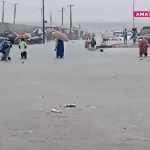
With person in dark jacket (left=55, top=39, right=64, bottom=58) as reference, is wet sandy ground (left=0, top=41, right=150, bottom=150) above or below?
below

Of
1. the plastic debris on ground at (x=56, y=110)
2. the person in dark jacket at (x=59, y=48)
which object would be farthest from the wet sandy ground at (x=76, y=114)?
the person in dark jacket at (x=59, y=48)

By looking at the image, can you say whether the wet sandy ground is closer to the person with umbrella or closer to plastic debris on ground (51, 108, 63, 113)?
plastic debris on ground (51, 108, 63, 113)

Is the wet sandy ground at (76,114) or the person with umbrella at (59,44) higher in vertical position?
the person with umbrella at (59,44)

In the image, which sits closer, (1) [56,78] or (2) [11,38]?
(1) [56,78]

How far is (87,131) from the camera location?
Result: 6.12m

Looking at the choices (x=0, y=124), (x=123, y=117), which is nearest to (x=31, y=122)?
(x=0, y=124)

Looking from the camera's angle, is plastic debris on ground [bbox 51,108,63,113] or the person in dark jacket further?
the person in dark jacket

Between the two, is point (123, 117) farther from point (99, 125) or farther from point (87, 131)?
point (87, 131)

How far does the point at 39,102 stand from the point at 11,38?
45.8m

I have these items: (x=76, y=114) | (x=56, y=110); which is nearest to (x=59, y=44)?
(x=56, y=110)

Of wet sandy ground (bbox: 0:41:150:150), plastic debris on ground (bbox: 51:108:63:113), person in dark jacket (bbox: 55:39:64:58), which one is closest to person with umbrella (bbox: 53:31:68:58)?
person in dark jacket (bbox: 55:39:64:58)

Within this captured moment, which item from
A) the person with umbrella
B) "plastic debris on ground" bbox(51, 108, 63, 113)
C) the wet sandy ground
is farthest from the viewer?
the person with umbrella

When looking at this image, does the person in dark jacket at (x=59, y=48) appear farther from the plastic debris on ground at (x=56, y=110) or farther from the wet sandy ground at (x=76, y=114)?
the plastic debris on ground at (x=56, y=110)

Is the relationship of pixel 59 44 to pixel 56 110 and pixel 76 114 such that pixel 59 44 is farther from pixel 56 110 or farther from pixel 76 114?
pixel 76 114
